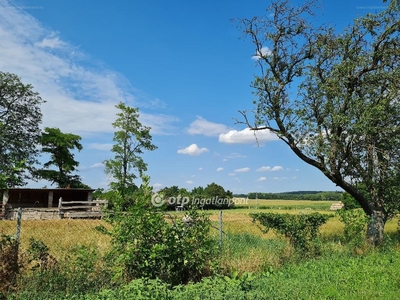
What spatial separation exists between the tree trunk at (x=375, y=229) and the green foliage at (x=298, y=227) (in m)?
2.36

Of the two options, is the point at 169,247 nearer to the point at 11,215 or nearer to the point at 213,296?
the point at 213,296

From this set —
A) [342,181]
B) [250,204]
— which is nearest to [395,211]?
[342,181]

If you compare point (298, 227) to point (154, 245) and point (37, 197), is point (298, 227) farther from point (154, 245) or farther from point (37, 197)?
point (37, 197)

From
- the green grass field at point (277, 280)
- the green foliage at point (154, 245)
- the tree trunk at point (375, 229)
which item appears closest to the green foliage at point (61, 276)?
the green grass field at point (277, 280)

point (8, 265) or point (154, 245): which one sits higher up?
point (154, 245)

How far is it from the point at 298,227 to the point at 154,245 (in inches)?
190

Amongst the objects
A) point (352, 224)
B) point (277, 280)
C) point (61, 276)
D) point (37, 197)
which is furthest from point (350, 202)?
point (61, 276)

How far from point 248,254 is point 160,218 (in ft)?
8.76

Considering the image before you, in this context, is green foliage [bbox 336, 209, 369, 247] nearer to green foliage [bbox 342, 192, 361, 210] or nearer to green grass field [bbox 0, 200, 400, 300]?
green grass field [bbox 0, 200, 400, 300]

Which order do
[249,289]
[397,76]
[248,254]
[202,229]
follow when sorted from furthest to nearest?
[397,76] < [248,254] < [202,229] < [249,289]

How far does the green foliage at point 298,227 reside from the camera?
9.41 m

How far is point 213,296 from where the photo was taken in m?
4.60

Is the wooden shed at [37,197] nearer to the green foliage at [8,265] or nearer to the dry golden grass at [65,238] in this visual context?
the dry golden grass at [65,238]

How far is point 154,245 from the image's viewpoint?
6.46 metres
